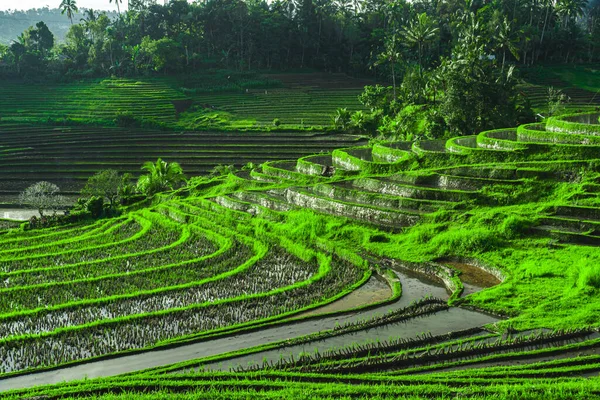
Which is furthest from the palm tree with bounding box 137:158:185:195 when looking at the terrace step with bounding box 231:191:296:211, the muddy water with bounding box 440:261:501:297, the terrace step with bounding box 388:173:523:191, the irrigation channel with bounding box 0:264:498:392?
the irrigation channel with bounding box 0:264:498:392

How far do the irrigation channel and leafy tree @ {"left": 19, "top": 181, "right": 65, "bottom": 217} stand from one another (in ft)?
72.4

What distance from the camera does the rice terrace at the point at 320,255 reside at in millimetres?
12125

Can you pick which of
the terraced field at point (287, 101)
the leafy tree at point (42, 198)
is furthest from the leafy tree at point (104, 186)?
the terraced field at point (287, 101)

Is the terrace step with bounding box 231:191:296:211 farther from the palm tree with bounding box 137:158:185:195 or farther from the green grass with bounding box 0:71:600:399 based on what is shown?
the palm tree with bounding box 137:158:185:195

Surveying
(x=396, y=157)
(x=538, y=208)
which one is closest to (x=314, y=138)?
(x=396, y=157)

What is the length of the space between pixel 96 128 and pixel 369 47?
117 ft

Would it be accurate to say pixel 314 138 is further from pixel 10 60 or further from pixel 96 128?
pixel 10 60

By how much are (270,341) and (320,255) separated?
24.0 feet

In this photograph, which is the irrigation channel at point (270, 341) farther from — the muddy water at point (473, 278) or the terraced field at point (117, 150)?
the terraced field at point (117, 150)

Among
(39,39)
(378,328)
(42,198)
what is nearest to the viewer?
(378,328)

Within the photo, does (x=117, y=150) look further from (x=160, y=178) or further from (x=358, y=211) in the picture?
(x=358, y=211)

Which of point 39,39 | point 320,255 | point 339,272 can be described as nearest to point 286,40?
point 39,39

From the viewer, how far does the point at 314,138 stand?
47.7 m

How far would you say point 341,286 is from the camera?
18.0 m
